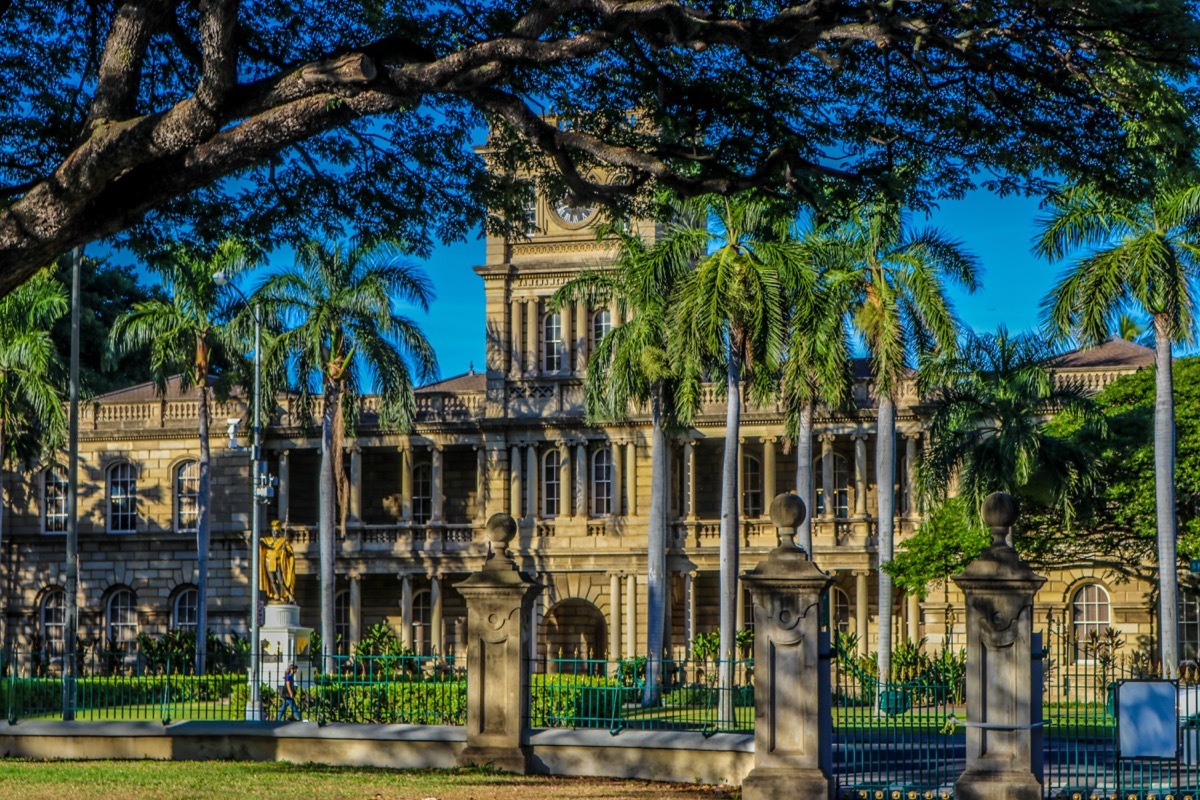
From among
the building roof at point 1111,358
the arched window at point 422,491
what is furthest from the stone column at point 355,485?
the building roof at point 1111,358

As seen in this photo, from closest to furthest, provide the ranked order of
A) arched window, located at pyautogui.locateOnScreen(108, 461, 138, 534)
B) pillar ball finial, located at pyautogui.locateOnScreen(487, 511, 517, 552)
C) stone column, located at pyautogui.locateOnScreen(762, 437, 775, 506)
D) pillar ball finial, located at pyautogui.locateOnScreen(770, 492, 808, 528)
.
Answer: pillar ball finial, located at pyautogui.locateOnScreen(770, 492, 808, 528), pillar ball finial, located at pyautogui.locateOnScreen(487, 511, 517, 552), stone column, located at pyautogui.locateOnScreen(762, 437, 775, 506), arched window, located at pyautogui.locateOnScreen(108, 461, 138, 534)

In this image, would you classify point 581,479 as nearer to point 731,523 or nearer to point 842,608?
point 842,608

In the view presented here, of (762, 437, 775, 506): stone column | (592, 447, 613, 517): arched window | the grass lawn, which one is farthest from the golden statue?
the grass lawn

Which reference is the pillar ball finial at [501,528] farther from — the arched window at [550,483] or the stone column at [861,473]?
the arched window at [550,483]

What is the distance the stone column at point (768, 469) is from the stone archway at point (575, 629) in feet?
20.5

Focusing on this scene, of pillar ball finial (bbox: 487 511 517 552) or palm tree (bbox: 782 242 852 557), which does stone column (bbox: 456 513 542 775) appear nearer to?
pillar ball finial (bbox: 487 511 517 552)

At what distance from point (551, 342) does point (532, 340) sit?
60cm

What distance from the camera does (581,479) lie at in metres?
49.1

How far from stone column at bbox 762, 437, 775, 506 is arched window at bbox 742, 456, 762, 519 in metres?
0.95

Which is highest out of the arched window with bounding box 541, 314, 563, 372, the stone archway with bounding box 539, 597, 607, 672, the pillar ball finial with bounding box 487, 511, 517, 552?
the arched window with bounding box 541, 314, 563, 372

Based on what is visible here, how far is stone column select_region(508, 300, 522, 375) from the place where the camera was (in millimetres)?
49375

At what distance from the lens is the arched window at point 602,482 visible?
4950 centimetres

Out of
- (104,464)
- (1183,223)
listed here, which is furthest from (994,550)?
(104,464)

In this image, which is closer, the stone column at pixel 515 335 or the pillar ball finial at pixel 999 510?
the pillar ball finial at pixel 999 510
